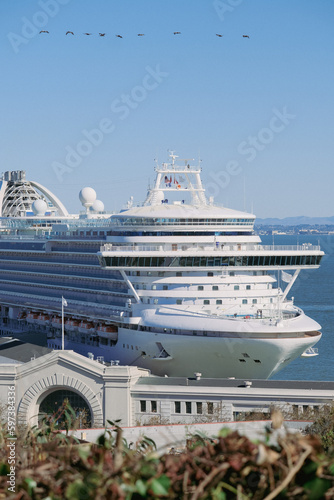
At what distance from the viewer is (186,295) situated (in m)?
43.1

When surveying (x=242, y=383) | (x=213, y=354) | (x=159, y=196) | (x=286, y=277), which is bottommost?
(x=242, y=383)

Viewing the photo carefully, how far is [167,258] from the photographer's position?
144ft

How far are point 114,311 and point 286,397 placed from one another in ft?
42.3

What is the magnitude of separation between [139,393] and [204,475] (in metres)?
27.9

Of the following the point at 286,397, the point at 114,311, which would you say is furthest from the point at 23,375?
the point at 286,397

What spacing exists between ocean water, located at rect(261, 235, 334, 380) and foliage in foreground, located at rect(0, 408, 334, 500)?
101 feet

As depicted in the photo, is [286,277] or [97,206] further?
[97,206]

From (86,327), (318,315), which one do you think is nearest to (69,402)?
(86,327)

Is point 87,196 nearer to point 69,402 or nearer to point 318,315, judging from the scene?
point 69,402

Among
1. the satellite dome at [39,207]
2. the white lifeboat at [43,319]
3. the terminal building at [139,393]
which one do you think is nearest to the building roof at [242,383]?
the terminal building at [139,393]

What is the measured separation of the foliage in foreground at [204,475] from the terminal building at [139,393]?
25.5 meters

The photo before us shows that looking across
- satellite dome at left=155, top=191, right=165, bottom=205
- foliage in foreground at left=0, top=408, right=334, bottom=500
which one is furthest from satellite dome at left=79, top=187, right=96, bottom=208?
foliage in foreground at left=0, top=408, right=334, bottom=500

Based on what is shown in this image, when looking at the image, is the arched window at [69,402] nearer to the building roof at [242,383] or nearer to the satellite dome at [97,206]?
the building roof at [242,383]

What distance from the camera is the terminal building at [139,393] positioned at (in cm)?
3669
